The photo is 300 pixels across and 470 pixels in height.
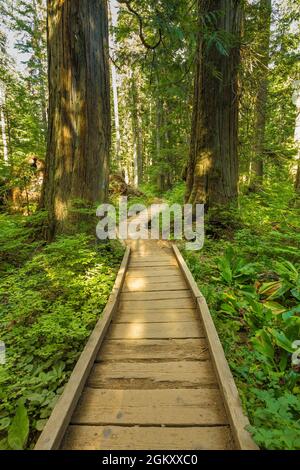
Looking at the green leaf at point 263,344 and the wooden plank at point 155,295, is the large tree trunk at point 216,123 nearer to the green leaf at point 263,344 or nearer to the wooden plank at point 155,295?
the wooden plank at point 155,295

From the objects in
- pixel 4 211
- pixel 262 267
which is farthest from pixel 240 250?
pixel 4 211

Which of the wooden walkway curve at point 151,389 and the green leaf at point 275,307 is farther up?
the green leaf at point 275,307

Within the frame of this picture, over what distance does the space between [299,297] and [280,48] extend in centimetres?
1004

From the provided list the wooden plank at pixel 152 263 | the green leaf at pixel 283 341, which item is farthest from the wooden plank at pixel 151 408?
the wooden plank at pixel 152 263

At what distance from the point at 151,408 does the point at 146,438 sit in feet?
0.85

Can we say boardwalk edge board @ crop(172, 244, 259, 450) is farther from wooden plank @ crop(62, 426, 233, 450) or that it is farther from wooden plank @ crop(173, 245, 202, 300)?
wooden plank @ crop(173, 245, 202, 300)

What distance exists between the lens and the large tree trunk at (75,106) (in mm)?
5000

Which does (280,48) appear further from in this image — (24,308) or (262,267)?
(24,308)

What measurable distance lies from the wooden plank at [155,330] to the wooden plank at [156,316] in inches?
3.6

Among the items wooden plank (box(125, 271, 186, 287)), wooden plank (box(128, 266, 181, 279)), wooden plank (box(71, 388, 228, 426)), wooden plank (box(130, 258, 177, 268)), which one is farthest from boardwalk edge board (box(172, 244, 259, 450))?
wooden plank (box(130, 258, 177, 268))

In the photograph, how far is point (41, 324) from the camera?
312cm

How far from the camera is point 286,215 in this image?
704 centimetres

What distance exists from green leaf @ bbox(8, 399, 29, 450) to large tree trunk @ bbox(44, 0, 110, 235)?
141 inches

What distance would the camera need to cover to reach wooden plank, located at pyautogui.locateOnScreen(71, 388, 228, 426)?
2.12 meters
